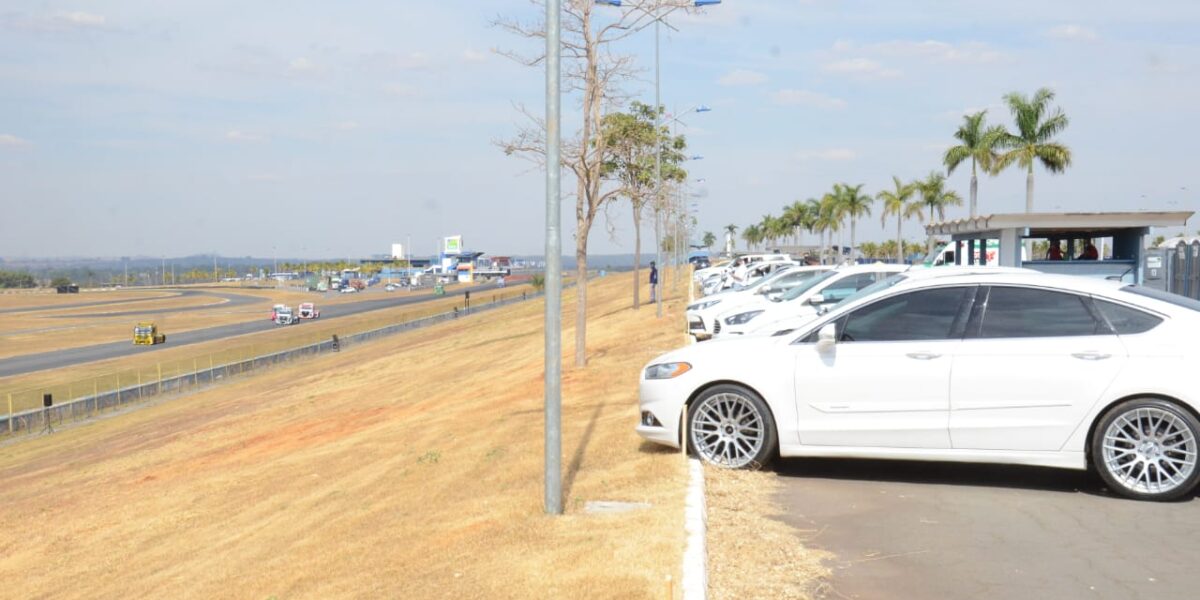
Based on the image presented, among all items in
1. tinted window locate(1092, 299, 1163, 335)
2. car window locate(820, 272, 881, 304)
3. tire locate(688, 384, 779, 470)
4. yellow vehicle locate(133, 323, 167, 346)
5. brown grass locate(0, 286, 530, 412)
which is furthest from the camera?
yellow vehicle locate(133, 323, 167, 346)

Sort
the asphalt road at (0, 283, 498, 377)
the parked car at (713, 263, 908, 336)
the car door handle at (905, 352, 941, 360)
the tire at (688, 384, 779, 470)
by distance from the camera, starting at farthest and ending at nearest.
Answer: the asphalt road at (0, 283, 498, 377) < the parked car at (713, 263, 908, 336) < the tire at (688, 384, 779, 470) < the car door handle at (905, 352, 941, 360)

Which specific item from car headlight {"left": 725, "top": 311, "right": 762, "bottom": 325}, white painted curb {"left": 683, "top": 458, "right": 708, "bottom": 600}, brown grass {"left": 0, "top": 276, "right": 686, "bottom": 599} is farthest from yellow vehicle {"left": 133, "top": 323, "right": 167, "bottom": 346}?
white painted curb {"left": 683, "top": 458, "right": 708, "bottom": 600}

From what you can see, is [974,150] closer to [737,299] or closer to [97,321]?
[737,299]

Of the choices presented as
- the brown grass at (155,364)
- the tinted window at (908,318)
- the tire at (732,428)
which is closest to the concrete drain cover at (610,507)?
the tire at (732,428)

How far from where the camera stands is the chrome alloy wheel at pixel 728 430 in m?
8.45

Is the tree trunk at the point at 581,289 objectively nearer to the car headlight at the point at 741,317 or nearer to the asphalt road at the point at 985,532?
the car headlight at the point at 741,317

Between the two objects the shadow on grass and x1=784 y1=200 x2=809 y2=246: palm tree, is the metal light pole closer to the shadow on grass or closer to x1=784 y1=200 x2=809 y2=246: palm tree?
the shadow on grass

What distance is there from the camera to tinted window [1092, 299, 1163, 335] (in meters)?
7.71

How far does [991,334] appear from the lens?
7.97m

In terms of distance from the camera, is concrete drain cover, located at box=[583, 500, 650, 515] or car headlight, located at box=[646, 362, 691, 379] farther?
car headlight, located at box=[646, 362, 691, 379]

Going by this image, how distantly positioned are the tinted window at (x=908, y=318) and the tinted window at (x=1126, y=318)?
3.34ft

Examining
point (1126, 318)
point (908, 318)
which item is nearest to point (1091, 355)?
point (1126, 318)

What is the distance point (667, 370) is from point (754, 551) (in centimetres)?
256

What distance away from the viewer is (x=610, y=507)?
7.77 meters
